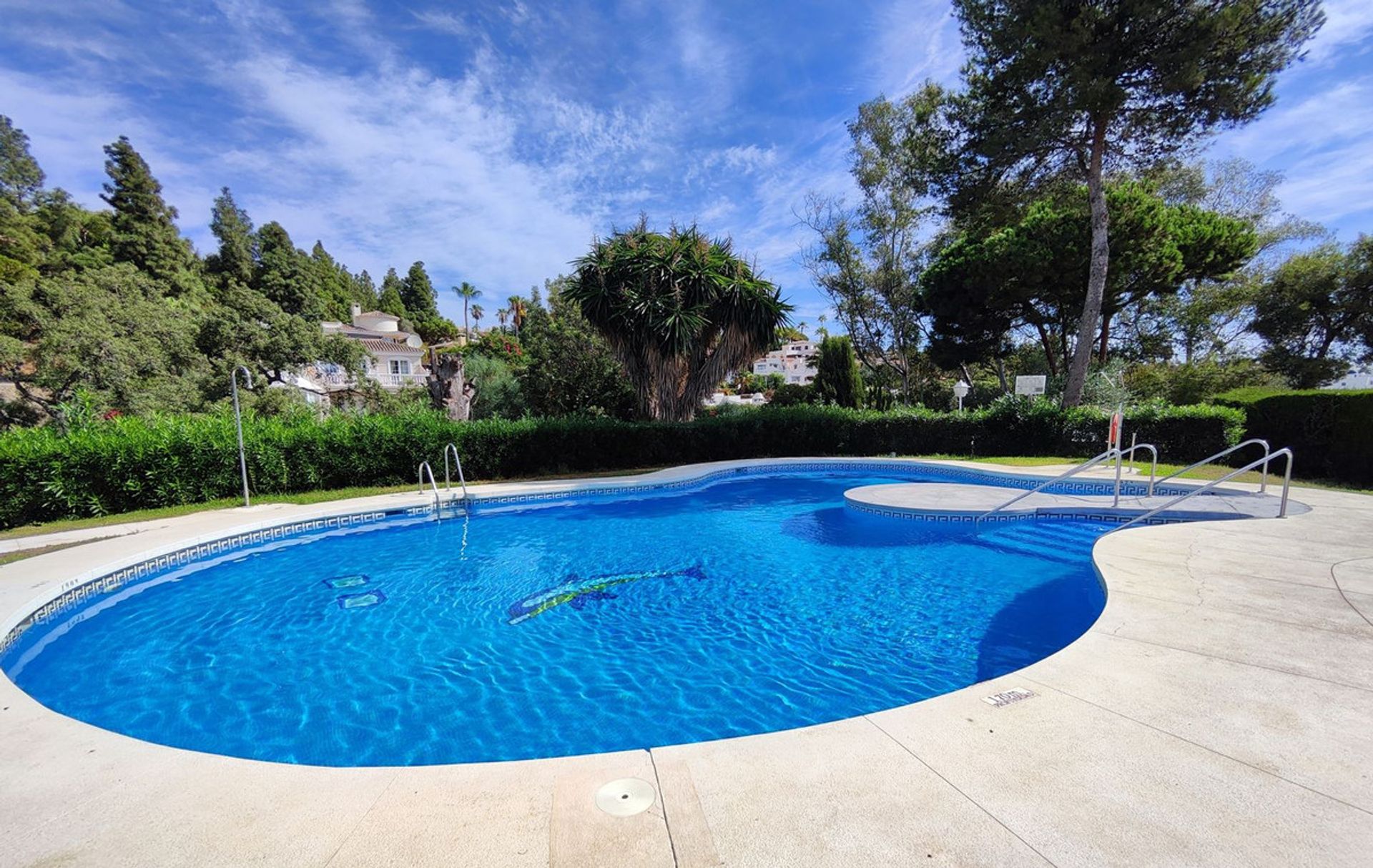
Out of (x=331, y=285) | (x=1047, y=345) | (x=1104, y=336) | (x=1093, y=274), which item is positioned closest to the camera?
(x=1093, y=274)

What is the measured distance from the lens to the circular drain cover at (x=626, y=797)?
77.1 inches

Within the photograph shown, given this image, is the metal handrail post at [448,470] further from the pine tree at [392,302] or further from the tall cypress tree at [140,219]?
the pine tree at [392,302]

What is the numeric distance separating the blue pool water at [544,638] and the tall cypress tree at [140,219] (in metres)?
33.2

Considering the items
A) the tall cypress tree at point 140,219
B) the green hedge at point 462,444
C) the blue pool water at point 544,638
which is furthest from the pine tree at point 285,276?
the blue pool water at point 544,638

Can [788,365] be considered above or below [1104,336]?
above

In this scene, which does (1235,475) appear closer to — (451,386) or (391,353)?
(451,386)

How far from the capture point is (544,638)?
486 centimetres

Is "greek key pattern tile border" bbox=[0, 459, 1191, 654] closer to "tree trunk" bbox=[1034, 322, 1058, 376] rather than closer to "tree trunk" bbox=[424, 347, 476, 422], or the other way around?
"tree trunk" bbox=[424, 347, 476, 422]

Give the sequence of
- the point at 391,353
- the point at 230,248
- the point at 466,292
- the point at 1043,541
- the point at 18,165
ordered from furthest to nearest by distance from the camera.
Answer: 1. the point at 466,292
2. the point at 391,353
3. the point at 18,165
4. the point at 230,248
5. the point at 1043,541

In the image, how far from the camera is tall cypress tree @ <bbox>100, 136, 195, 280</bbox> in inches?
1107

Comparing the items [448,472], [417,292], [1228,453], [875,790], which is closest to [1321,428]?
[1228,453]

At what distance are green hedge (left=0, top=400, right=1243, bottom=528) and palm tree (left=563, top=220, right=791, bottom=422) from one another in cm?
166

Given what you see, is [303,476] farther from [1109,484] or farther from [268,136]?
[1109,484]

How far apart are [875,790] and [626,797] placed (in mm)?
1005
